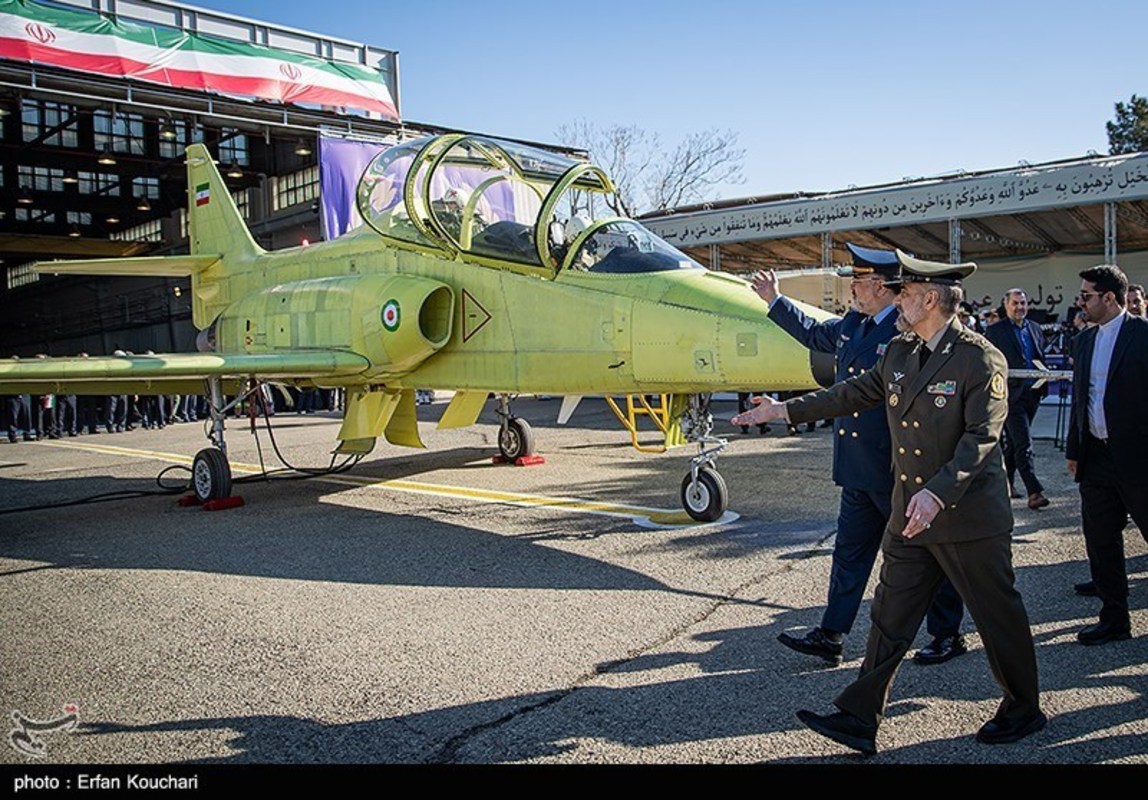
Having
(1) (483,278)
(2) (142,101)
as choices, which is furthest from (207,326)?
(2) (142,101)

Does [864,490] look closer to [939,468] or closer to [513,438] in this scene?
[939,468]

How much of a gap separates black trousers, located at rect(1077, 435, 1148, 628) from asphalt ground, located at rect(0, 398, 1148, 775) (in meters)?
0.26

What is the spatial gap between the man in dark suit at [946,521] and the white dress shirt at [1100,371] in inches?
78.4

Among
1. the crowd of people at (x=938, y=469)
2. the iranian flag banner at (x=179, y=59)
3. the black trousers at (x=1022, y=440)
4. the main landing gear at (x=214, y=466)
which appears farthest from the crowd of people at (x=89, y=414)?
the crowd of people at (x=938, y=469)

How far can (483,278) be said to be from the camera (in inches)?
342

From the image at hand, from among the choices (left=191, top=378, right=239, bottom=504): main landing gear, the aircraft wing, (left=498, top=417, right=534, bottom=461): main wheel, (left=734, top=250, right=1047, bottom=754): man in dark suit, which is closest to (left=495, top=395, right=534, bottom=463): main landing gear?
(left=498, top=417, right=534, bottom=461): main wheel

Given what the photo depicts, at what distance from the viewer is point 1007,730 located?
343 centimetres

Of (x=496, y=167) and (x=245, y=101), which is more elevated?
(x=245, y=101)

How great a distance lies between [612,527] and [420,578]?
2.11 meters

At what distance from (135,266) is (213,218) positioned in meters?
1.48

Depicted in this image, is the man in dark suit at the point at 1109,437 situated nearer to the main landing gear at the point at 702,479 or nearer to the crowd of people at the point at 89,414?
the main landing gear at the point at 702,479

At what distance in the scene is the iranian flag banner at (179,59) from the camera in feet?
53.7

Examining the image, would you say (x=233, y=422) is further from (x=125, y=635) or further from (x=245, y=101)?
(x=125, y=635)

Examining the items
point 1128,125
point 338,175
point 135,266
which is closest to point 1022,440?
point 135,266
